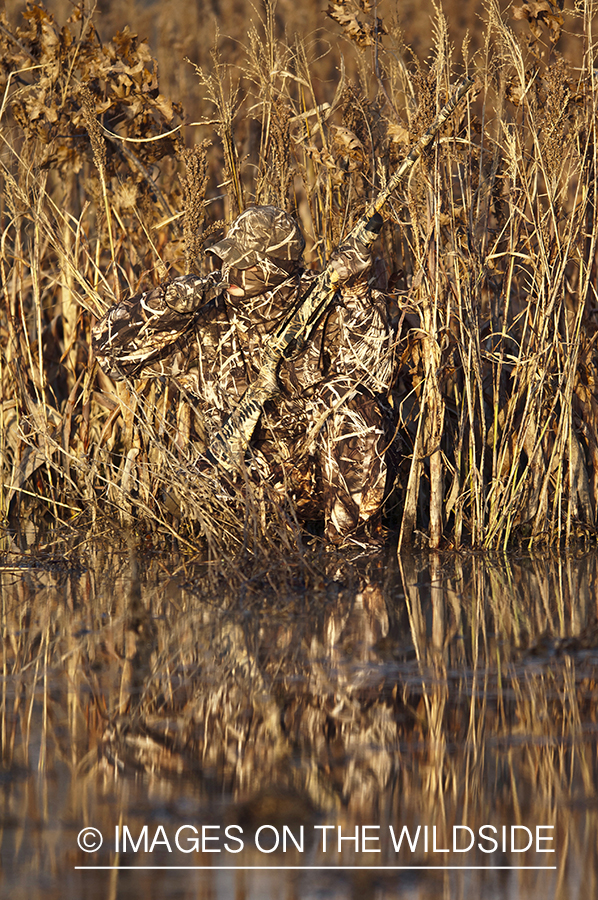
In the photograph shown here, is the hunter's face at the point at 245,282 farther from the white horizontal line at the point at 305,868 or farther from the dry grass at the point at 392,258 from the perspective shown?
the white horizontal line at the point at 305,868

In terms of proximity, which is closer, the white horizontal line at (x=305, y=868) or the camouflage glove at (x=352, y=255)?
the white horizontal line at (x=305, y=868)

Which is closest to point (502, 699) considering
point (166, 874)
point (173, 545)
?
point (166, 874)

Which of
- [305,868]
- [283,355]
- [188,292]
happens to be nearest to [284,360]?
[283,355]

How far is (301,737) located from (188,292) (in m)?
1.97

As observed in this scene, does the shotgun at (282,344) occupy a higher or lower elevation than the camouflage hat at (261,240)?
lower

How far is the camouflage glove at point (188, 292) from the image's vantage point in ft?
12.7

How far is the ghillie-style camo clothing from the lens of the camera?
388cm

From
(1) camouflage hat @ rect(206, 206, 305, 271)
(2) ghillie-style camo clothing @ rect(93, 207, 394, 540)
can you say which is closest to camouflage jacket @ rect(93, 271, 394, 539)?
(2) ghillie-style camo clothing @ rect(93, 207, 394, 540)

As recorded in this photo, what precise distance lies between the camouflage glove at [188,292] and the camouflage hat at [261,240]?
0.12 meters

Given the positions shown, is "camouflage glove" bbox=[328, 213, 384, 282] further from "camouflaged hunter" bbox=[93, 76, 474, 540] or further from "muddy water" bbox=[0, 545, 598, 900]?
"muddy water" bbox=[0, 545, 598, 900]

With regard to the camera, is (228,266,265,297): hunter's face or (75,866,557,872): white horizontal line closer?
(75,866,557,872): white horizontal line

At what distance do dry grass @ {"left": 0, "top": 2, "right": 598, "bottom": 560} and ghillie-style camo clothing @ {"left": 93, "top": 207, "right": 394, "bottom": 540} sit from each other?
0.47 ft

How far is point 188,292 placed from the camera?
3871mm

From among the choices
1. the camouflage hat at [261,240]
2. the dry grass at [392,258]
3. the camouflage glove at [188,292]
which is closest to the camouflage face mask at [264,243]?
the camouflage hat at [261,240]
